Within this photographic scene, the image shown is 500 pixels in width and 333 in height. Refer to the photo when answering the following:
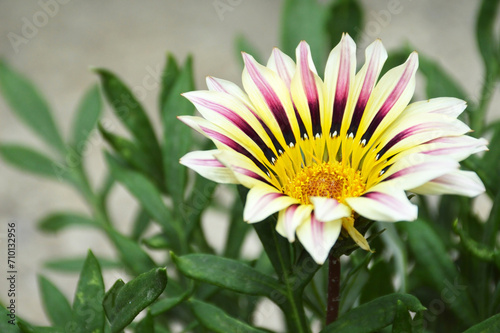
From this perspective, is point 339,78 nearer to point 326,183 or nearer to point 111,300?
point 326,183

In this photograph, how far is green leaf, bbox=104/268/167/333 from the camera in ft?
1.32

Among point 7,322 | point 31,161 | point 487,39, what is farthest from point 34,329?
point 487,39

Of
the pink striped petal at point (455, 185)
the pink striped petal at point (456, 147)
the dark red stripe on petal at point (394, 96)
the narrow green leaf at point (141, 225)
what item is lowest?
the pink striped petal at point (455, 185)

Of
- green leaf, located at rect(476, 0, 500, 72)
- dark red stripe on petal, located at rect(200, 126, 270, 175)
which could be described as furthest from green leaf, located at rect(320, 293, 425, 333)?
green leaf, located at rect(476, 0, 500, 72)

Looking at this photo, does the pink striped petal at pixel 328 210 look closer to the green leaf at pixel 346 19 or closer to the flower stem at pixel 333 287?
the flower stem at pixel 333 287

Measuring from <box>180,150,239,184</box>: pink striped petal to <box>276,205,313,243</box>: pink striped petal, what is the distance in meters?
0.04

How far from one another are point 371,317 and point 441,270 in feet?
0.44

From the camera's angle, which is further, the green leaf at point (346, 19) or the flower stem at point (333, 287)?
the green leaf at point (346, 19)

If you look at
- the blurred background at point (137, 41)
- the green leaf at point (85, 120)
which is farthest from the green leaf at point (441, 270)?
the blurred background at point (137, 41)

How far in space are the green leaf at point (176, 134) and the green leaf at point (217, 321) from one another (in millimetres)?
144

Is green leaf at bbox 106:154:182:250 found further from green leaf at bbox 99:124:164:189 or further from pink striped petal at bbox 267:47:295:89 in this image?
pink striped petal at bbox 267:47:295:89

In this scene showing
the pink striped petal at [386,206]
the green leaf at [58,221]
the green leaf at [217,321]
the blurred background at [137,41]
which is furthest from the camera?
the blurred background at [137,41]

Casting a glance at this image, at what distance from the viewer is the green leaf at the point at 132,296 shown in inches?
15.9

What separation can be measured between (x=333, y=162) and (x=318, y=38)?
0.20m
